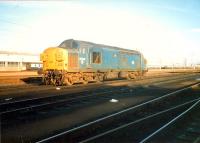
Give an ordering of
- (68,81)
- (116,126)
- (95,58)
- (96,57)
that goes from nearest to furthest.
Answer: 1. (116,126)
2. (68,81)
3. (95,58)
4. (96,57)

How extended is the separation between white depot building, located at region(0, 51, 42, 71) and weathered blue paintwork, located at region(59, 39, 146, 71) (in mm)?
39305

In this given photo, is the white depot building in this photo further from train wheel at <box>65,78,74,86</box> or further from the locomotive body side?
train wheel at <box>65,78,74,86</box>

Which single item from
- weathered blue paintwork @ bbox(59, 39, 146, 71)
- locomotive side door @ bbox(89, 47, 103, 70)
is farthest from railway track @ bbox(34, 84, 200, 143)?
locomotive side door @ bbox(89, 47, 103, 70)

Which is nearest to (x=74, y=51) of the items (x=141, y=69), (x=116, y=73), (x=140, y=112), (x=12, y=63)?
(x=116, y=73)

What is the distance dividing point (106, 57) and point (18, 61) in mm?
49222

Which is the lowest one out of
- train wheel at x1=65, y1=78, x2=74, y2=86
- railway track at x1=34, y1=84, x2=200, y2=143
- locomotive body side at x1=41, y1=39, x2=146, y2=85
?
railway track at x1=34, y1=84, x2=200, y2=143

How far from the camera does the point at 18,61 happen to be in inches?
2783

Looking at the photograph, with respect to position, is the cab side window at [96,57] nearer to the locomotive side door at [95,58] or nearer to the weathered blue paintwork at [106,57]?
the locomotive side door at [95,58]

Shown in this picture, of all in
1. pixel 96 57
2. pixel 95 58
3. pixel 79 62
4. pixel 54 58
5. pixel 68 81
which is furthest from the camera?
pixel 96 57

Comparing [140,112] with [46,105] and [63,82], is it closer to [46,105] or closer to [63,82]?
[46,105]

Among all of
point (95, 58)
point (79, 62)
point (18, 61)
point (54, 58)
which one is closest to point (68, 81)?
point (79, 62)

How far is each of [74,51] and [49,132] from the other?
49.7 ft

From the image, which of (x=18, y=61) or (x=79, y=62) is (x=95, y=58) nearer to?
(x=79, y=62)

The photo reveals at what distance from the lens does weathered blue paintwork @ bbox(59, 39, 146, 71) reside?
76.1 feet
